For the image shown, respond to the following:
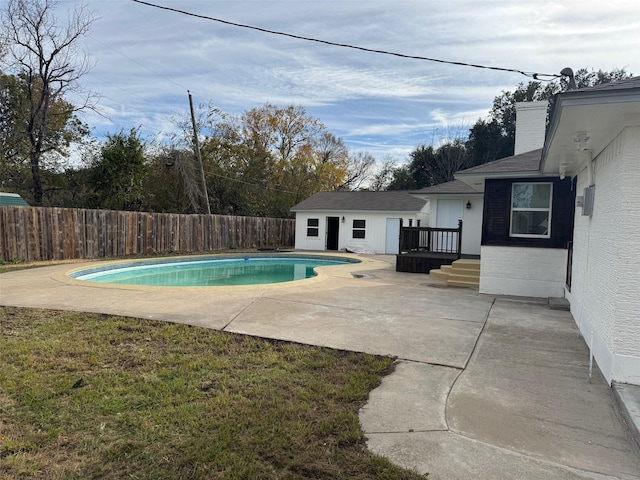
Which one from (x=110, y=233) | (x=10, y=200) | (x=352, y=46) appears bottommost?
(x=110, y=233)

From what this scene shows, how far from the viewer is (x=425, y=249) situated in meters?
13.7

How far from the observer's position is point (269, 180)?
28.5m

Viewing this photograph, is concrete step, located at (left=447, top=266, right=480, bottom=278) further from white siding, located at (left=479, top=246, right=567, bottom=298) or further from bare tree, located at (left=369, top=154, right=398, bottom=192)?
bare tree, located at (left=369, top=154, right=398, bottom=192)

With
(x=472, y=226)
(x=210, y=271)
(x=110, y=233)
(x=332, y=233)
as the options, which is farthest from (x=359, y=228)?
(x=110, y=233)

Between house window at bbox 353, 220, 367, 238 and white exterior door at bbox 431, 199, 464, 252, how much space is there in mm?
6112

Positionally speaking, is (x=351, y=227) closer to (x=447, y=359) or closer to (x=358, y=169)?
(x=447, y=359)

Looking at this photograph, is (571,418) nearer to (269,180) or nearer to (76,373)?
(76,373)

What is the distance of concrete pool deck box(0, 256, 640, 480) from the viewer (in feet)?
8.09

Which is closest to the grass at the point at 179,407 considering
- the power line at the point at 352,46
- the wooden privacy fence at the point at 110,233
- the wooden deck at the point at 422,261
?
the power line at the point at 352,46

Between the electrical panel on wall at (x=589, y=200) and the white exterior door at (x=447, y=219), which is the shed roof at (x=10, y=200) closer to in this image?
the white exterior door at (x=447, y=219)

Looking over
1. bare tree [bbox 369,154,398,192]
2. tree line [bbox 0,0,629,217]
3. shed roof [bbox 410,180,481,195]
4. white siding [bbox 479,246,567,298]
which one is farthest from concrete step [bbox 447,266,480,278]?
bare tree [bbox 369,154,398,192]

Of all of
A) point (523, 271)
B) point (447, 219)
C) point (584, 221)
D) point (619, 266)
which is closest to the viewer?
point (619, 266)

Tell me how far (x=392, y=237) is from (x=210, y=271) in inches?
381

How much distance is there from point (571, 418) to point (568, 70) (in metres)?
8.50
